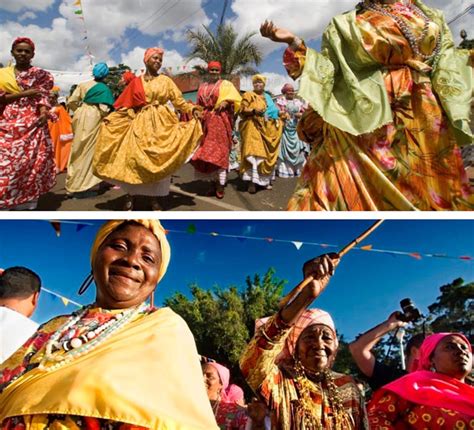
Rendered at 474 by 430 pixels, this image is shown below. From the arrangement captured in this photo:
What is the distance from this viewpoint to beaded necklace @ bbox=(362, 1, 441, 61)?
143 inches

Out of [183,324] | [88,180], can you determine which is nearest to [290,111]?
[88,180]

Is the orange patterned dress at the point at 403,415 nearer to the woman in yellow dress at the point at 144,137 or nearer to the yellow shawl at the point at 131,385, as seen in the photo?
the yellow shawl at the point at 131,385

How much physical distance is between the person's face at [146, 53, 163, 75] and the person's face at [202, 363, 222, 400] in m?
4.20

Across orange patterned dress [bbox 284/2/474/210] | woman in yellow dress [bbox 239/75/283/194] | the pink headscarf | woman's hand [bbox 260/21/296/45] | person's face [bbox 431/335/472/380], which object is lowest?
the pink headscarf

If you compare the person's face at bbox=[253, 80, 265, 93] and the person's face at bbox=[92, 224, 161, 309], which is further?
the person's face at bbox=[253, 80, 265, 93]

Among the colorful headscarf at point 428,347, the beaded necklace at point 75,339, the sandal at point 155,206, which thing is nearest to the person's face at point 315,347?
the colorful headscarf at point 428,347

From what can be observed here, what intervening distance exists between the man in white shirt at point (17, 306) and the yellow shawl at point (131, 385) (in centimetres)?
91

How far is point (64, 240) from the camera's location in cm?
287

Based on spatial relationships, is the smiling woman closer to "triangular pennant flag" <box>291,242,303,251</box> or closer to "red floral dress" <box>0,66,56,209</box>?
"triangular pennant flag" <box>291,242,303,251</box>

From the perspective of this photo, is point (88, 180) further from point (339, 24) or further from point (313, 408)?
point (313, 408)

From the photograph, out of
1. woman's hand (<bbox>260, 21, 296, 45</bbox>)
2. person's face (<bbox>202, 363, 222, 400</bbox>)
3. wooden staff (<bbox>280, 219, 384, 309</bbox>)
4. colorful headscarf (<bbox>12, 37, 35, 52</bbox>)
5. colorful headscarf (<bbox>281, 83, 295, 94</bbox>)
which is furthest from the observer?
colorful headscarf (<bbox>281, 83, 295, 94</bbox>)

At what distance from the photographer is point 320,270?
2.60 meters

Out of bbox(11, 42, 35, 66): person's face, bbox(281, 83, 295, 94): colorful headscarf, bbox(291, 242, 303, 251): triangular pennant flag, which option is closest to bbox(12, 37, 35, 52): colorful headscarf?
bbox(11, 42, 35, 66): person's face

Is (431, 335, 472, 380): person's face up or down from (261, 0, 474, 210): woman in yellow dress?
down
